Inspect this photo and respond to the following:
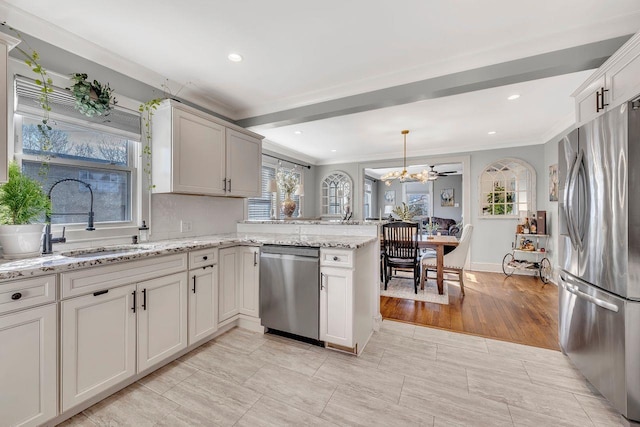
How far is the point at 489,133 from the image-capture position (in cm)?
464

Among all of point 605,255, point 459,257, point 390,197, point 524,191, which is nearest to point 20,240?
point 605,255

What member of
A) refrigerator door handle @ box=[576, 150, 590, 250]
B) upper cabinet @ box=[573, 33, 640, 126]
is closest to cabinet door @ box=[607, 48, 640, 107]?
upper cabinet @ box=[573, 33, 640, 126]

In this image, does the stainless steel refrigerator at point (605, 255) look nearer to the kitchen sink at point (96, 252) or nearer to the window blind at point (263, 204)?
the kitchen sink at point (96, 252)

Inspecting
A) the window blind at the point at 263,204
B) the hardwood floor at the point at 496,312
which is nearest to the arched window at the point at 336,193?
the window blind at the point at 263,204

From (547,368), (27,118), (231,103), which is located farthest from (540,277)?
(27,118)

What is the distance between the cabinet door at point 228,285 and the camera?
8.47ft

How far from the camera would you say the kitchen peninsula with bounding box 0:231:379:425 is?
136cm

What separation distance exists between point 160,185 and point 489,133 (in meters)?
5.13

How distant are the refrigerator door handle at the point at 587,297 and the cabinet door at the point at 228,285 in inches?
113

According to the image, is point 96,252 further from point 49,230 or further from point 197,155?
point 197,155

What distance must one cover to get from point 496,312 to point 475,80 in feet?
8.80

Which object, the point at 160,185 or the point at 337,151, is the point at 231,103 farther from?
the point at 337,151

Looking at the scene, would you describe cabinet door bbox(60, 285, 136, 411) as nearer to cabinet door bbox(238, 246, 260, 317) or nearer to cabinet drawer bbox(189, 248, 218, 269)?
cabinet drawer bbox(189, 248, 218, 269)

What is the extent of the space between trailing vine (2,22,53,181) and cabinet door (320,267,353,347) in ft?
7.49
